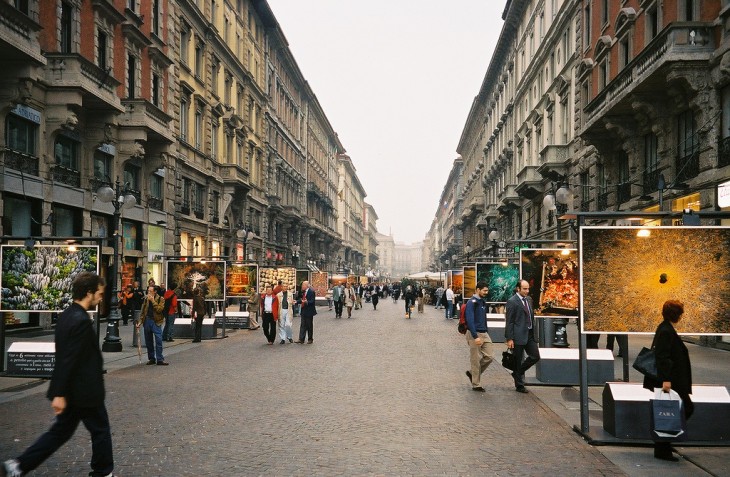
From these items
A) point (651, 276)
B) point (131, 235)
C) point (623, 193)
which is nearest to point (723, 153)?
point (623, 193)

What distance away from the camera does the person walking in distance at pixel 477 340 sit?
40.3ft

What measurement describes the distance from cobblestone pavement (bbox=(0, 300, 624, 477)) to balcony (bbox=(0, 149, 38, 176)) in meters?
9.74

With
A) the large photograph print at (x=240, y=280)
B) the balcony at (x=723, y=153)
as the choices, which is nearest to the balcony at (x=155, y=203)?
the large photograph print at (x=240, y=280)

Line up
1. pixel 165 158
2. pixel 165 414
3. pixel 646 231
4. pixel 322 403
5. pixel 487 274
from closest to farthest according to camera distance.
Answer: pixel 646 231 < pixel 165 414 < pixel 322 403 < pixel 487 274 < pixel 165 158

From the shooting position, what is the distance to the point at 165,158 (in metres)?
33.0

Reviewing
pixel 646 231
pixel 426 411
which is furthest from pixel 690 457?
pixel 426 411

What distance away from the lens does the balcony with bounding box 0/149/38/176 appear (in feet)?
69.1

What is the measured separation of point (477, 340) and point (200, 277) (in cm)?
1232

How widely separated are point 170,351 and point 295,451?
11.8 m

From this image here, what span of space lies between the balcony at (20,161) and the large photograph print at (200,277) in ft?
16.5

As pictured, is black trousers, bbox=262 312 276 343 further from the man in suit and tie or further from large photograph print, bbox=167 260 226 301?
the man in suit and tie

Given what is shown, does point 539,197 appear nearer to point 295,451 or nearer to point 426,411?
point 426,411

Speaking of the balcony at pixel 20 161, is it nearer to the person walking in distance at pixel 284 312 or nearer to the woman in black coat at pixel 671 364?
the person walking in distance at pixel 284 312

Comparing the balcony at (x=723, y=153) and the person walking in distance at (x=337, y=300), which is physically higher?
the balcony at (x=723, y=153)
